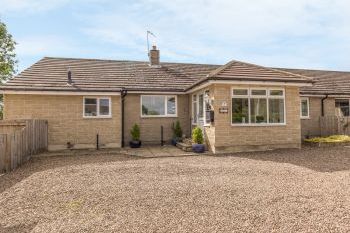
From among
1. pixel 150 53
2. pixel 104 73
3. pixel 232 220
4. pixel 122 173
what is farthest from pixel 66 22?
pixel 232 220

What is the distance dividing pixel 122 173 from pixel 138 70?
37.8 feet

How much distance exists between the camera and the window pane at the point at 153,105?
1633cm

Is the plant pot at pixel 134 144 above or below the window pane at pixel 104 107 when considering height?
below

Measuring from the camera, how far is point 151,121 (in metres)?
16.3

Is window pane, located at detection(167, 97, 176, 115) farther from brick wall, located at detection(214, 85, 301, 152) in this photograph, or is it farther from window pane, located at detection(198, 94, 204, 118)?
brick wall, located at detection(214, 85, 301, 152)

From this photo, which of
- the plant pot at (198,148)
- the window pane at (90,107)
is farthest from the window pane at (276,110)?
the window pane at (90,107)

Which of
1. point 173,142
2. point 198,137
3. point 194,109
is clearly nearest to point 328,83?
point 194,109

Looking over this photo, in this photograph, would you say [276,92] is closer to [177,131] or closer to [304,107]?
[177,131]

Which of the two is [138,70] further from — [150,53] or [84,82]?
[84,82]

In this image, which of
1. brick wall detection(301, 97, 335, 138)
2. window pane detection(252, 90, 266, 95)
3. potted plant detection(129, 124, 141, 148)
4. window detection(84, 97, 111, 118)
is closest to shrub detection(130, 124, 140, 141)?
potted plant detection(129, 124, 141, 148)

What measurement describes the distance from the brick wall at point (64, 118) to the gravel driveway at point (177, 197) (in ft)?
15.1

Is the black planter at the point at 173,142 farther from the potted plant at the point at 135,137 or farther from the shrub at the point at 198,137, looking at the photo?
the shrub at the point at 198,137

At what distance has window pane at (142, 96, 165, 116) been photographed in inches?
643

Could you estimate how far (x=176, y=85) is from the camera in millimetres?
16984
